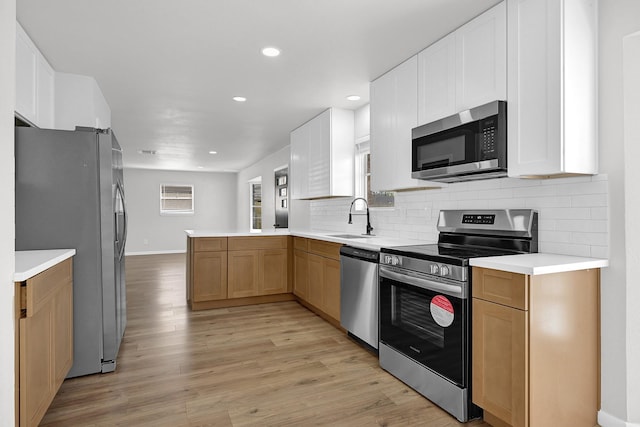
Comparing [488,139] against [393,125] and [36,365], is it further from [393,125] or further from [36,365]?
[36,365]

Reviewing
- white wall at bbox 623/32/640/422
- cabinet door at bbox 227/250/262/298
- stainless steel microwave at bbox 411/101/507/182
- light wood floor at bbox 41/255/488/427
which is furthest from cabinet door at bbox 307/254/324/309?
white wall at bbox 623/32/640/422

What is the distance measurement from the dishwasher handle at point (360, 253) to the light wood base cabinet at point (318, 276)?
20 centimetres

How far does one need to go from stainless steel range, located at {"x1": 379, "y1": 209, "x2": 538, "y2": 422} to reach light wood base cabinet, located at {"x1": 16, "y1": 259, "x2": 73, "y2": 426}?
2033mm

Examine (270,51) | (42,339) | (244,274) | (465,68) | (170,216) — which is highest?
(270,51)

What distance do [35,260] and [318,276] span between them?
2496 millimetres

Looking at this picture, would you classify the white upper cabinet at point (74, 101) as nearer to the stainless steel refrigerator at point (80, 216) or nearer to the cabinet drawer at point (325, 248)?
the stainless steel refrigerator at point (80, 216)

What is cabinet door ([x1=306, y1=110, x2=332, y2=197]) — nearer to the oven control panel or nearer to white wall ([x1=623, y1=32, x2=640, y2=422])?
the oven control panel

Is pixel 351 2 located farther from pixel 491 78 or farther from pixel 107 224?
pixel 107 224

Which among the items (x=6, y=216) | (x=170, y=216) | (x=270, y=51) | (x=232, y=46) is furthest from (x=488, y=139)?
(x=170, y=216)

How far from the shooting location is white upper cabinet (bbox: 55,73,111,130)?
326 cm

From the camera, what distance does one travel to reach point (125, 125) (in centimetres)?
514

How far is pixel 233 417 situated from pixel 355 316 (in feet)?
4.43

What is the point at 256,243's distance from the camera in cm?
460

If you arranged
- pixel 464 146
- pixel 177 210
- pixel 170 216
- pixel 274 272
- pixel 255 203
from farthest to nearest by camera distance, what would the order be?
1. pixel 177 210
2. pixel 170 216
3. pixel 255 203
4. pixel 274 272
5. pixel 464 146
